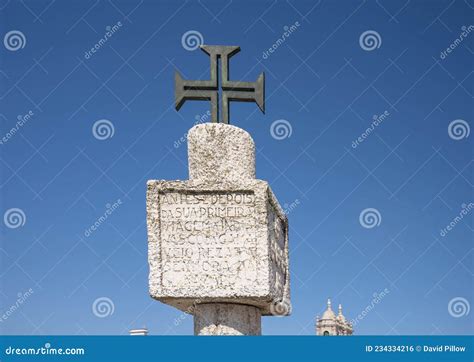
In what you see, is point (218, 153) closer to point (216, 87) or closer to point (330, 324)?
point (216, 87)

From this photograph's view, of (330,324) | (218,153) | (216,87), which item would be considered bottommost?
(218,153)

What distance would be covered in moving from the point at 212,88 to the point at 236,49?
0.54m

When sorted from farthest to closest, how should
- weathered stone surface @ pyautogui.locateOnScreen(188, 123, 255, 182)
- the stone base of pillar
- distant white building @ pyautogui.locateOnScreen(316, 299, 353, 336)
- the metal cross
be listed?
distant white building @ pyautogui.locateOnScreen(316, 299, 353, 336) → the metal cross → weathered stone surface @ pyautogui.locateOnScreen(188, 123, 255, 182) → the stone base of pillar

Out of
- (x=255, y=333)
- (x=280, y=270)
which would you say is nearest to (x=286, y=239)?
(x=280, y=270)

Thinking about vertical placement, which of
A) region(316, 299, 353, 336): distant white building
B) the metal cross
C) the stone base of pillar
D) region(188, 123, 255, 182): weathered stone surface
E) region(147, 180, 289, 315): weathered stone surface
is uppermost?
region(316, 299, 353, 336): distant white building

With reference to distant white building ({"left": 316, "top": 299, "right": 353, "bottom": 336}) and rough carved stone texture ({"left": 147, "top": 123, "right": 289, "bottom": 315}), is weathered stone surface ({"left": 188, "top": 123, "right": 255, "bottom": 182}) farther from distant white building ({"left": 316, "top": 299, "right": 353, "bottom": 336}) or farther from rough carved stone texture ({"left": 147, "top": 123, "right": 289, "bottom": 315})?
distant white building ({"left": 316, "top": 299, "right": 353, "bottom": 336})

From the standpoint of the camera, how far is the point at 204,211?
635cm

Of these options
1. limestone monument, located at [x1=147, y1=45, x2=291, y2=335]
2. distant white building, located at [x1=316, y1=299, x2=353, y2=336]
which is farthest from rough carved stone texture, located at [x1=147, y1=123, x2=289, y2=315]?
distant white building, located at [x1=316, y1=299, x2=353, y2=336]

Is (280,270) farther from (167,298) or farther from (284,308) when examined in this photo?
(167,298)

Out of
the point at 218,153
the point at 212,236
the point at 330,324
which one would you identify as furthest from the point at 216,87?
the point at 330,324

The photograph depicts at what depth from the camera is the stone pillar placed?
20.4 ft

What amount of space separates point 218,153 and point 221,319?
170cm

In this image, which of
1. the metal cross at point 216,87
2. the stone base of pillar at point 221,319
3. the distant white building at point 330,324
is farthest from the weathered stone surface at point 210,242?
the distant white building at point 330,324

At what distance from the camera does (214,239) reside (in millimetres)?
6277
